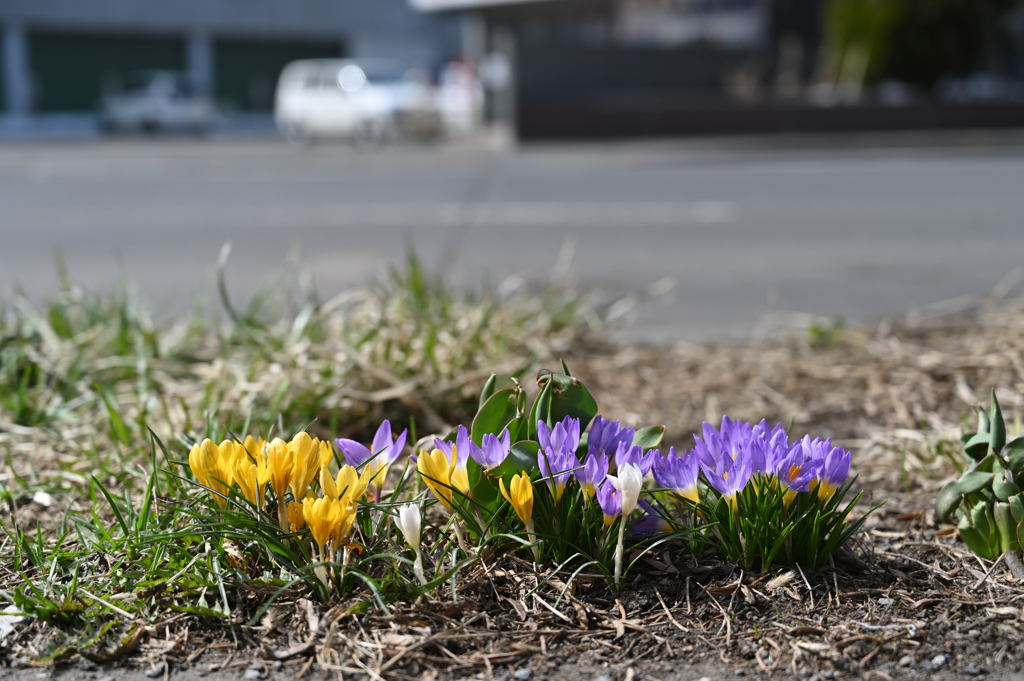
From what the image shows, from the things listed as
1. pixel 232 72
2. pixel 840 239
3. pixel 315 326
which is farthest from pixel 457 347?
pixel 232 72

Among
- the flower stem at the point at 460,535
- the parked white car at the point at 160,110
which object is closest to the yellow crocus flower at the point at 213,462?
the flower stem at the point at 460,535

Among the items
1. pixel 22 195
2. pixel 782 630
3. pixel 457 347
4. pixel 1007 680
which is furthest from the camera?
pixel 22 195

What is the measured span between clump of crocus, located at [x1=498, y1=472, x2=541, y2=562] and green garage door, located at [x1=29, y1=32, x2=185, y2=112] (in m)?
38.7

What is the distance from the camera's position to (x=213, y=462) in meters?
1.96

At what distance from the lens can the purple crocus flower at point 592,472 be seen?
6.27 ft

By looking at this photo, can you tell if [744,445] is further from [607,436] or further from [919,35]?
[919,35]

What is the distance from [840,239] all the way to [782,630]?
7216 millimetres

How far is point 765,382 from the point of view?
3639 mm

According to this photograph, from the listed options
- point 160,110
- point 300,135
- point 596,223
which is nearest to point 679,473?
point 596,223

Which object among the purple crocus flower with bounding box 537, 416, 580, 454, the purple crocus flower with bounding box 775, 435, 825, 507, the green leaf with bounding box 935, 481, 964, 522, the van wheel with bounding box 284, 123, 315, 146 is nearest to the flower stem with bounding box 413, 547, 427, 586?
the purple crocus flower with bounding box 537, 416, 580, 454

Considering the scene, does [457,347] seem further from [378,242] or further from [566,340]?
[378,242]

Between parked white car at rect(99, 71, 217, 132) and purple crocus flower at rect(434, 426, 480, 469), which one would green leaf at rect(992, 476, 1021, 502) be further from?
parked white car at rect(99, 71, 217, 132)

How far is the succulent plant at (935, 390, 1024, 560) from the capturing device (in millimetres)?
1997

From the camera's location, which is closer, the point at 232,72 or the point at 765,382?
the point at 765,382
